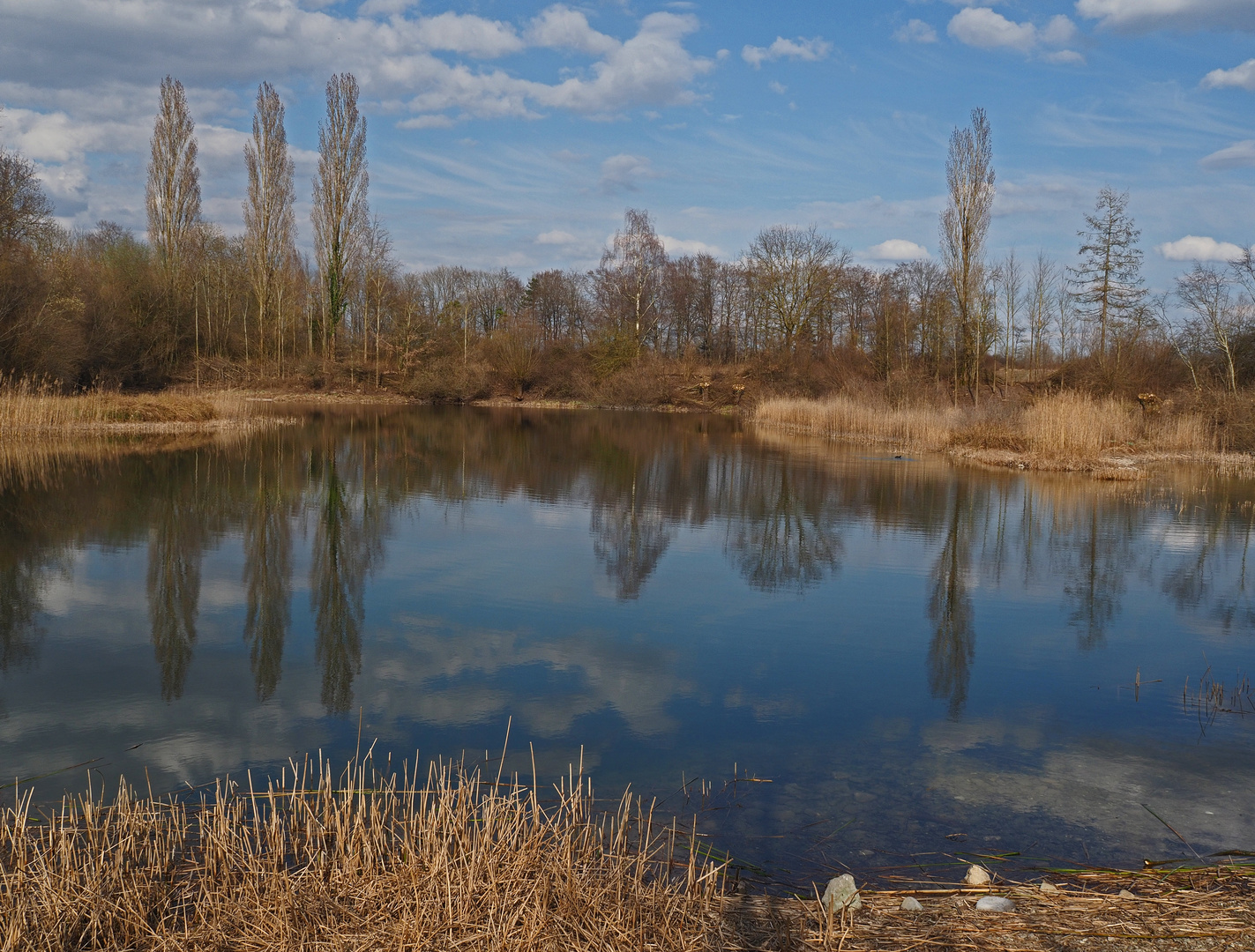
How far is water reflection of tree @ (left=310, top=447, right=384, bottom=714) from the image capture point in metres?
5.74

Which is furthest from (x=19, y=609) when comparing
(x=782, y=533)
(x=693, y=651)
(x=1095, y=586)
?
(x=1095, y=586)

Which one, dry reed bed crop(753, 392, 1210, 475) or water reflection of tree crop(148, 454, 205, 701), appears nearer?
water reflection of tree crop(148, 454, 205, 701)

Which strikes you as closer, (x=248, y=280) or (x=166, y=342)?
(x=166, y=342)

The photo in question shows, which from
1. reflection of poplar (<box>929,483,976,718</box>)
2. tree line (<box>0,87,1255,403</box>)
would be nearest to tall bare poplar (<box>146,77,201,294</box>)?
tree line (<box>0,87,1255,403</box>)

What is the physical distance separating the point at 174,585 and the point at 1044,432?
56.0 feet

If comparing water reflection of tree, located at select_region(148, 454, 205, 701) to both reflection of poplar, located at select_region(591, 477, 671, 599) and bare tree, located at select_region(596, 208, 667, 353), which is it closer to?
reflection of poplar, located at select_region(591, 477, 671, 599)

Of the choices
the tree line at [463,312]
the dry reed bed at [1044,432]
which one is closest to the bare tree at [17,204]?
the tree line at [463,312]

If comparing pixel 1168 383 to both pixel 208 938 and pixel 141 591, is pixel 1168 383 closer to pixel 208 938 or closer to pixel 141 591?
pixel 141 591

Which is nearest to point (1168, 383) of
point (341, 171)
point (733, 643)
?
point (733, 643)

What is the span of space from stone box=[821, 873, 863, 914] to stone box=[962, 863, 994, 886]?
1.43 ft

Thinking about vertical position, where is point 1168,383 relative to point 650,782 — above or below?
above

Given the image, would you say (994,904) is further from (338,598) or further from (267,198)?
(267,198)

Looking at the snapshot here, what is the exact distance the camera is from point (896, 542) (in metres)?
10.5

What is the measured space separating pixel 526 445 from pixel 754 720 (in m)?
17.9
